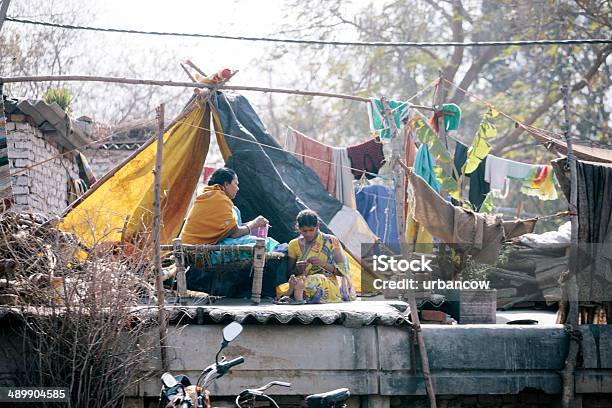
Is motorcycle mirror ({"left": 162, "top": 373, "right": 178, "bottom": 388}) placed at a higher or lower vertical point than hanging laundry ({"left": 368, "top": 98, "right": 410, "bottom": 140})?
lower

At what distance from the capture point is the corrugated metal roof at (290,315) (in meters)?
7.48

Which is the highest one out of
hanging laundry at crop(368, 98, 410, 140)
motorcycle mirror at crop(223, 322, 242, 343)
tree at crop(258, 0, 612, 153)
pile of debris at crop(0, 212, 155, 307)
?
tree at crop(258, 0, 612, 153)

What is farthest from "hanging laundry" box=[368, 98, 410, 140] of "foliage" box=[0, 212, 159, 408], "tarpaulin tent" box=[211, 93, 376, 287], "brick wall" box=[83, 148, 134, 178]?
"brick wall" box=[83, 148, 134, 178]

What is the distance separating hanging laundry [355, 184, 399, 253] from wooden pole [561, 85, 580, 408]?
15.8 ft

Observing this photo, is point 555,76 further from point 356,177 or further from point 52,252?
point 52,252

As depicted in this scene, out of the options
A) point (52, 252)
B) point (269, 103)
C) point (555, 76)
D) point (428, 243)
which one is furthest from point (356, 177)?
point (269, 103)

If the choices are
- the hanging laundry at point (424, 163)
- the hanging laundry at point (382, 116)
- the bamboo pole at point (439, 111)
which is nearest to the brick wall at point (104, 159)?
the hanging laundry at point (382, 116)

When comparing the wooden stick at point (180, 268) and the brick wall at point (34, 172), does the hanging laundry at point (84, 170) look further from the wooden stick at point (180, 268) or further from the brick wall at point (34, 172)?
the wooden stick at point (180, 268)

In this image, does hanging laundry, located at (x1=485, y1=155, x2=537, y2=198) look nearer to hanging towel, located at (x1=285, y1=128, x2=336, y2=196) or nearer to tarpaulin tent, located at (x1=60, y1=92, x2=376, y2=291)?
hanging towel, located at (x1=285, y1=128, x2=336, y2=196)

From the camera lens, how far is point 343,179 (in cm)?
1212

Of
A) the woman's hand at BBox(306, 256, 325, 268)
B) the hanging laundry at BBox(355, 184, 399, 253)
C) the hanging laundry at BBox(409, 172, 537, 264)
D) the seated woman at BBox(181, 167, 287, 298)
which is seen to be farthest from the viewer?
the hanging laundry at BBox(355, 184, 399, 253)

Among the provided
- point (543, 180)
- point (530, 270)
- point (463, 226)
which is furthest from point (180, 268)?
point (543, 180)

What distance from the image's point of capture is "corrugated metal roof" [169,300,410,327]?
24.5 feet

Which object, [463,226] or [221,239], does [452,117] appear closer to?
[463,226]
